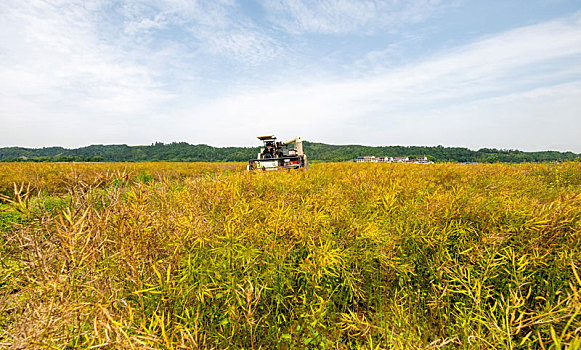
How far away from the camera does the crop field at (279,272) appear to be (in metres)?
1.17

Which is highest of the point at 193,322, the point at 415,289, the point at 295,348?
the point at 193,322

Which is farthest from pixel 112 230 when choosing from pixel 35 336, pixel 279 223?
pixel 279 223

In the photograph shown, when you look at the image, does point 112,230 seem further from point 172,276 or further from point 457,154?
point 457,154

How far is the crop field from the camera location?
1.17m

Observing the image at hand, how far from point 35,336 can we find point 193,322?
2.13ft

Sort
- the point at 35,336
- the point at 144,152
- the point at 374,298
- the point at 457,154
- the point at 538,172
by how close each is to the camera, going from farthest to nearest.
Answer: the point at 144,152 < the point at 457,154 < the point at 538,172 < the point at 374,298 < the point at 35,336

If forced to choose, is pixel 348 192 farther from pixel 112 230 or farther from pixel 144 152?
pixel 144 152

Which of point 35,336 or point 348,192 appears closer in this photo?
point 35,336

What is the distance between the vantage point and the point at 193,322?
135 centimetres

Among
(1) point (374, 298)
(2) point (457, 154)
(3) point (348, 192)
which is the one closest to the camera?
(1) point (374, 298)

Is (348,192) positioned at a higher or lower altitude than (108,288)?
higher

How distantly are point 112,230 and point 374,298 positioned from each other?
198 centimetres

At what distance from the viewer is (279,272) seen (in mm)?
1610

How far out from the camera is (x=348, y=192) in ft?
10.9
